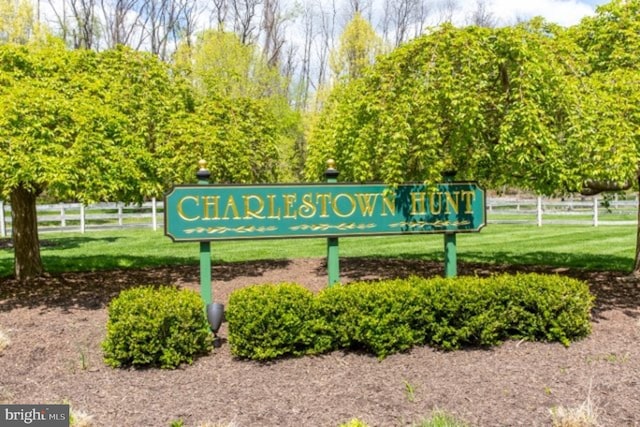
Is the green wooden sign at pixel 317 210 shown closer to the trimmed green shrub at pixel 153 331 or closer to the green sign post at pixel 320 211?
the green sign post at pixel 320 211

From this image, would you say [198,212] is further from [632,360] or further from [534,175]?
[632,360]

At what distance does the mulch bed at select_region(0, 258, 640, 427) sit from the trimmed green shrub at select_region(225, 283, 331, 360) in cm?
14

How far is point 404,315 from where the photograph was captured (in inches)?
224

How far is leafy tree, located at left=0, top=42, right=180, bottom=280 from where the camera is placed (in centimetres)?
661

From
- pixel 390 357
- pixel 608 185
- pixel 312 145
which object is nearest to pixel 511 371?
pixel 390 357

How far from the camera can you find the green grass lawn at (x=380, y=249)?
12.5 m

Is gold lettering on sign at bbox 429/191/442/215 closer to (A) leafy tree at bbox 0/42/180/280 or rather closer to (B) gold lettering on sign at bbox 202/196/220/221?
(B) gold lettering on sign at bbox 202/196/220/221

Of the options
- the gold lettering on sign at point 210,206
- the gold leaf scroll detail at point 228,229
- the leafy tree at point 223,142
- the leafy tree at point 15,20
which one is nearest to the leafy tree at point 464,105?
the gold leaf scroll detail at point 228,229

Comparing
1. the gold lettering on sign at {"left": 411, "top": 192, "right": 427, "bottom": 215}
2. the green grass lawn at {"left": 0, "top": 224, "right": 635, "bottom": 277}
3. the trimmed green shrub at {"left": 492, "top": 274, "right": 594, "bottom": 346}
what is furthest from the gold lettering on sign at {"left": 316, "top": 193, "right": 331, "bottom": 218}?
the green grass lawn at {"left": 0, "top": 224, "right": 635, "bottom": 277}

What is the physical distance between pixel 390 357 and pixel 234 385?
63.4 inches

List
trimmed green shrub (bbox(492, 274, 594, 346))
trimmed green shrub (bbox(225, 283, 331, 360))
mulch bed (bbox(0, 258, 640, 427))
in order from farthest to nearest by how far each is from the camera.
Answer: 1. trimmed green shrub (bbox(492, 274, 594, 346))
2. trimmed green shrub (bbox(225, 283, 331, 360))
3. mulch bed (bbox(0, 258, 640, 427))

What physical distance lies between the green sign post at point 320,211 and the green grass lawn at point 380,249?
5.13m

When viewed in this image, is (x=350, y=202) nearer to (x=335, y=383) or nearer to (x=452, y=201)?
(x=452, y=201)

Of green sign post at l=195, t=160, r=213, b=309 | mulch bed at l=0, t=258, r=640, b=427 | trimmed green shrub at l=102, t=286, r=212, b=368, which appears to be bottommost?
mulch bed at l=0, t=258, r=640, b=427
